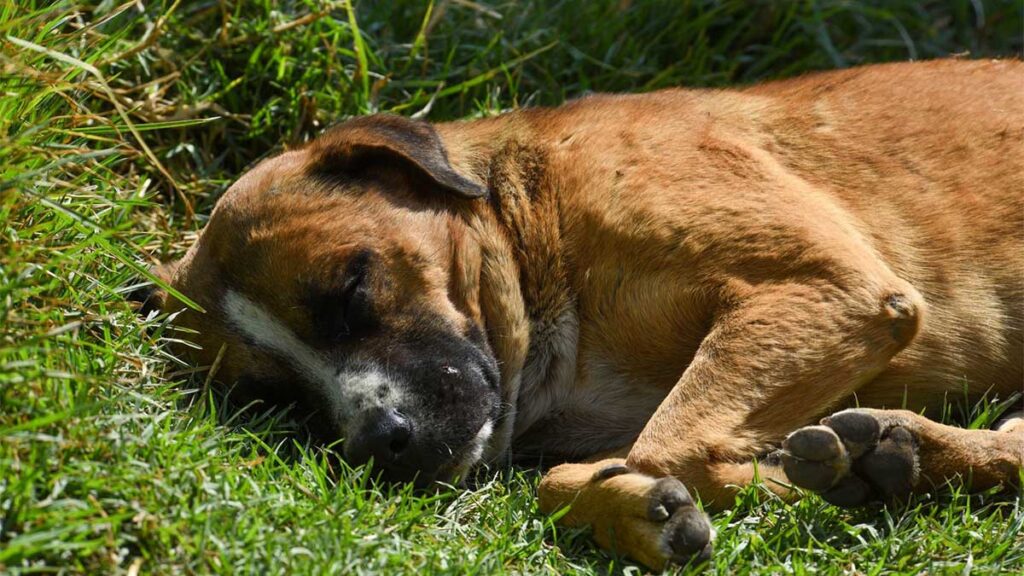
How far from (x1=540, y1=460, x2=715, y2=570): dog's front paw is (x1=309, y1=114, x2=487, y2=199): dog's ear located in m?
1.39

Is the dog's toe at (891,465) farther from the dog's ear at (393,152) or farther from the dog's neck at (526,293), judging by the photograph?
the dog's ear at (393,152)

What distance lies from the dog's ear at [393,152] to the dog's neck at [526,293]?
0.17 m

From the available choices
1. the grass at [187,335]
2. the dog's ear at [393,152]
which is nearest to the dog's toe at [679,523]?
the grass at [187,335]

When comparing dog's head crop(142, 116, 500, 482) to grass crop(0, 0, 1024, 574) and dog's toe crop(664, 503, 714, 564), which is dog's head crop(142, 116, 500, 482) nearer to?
grass crop(0, 0, 1024, 574)

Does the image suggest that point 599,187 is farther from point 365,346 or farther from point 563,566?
point 563,566

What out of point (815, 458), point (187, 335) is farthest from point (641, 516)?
point (187, 335)

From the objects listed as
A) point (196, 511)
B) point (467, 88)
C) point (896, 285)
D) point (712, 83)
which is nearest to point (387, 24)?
point (467, 88)

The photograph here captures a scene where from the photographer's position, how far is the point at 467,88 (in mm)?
6508

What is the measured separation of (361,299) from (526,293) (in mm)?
690

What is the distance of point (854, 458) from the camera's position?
396 centimetres

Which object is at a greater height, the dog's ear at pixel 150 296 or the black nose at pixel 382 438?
the dog's ear at pixel 150 296

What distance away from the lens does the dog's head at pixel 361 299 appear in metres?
4.34

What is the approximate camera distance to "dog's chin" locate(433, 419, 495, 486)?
171 inches

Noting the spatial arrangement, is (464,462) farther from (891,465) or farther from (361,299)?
(891,465)
